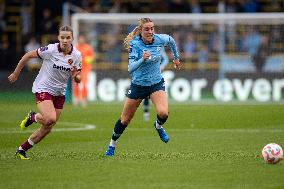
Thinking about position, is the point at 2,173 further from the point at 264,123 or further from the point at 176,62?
the point at 264,123

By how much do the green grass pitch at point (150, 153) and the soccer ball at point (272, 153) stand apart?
0.13m

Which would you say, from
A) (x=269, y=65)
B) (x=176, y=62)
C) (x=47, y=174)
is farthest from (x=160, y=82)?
(x=269, y=65)

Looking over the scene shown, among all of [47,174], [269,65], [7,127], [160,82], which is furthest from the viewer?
[269,65]

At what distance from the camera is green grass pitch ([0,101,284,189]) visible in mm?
11875

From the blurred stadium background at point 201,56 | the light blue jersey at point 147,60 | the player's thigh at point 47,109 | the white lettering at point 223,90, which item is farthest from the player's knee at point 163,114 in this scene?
the white lettering at point 223,90

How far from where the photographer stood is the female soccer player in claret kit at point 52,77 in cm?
1480

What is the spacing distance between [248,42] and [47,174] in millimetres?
19984

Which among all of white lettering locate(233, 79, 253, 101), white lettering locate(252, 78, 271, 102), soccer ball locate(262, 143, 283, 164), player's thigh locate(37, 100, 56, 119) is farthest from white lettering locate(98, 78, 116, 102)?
soccer ball locate(262, 143, 283, 164)

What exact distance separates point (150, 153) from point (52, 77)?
2198 mm

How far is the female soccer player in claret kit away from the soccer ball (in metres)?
3.48

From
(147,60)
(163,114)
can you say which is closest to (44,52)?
(147,60)

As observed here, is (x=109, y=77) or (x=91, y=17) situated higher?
(x=91, y=17)

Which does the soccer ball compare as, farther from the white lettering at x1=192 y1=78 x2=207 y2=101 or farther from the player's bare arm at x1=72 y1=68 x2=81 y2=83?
the white lettering at x1=192 y1=78 x2=207 y2=101

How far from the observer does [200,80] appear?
104ft
